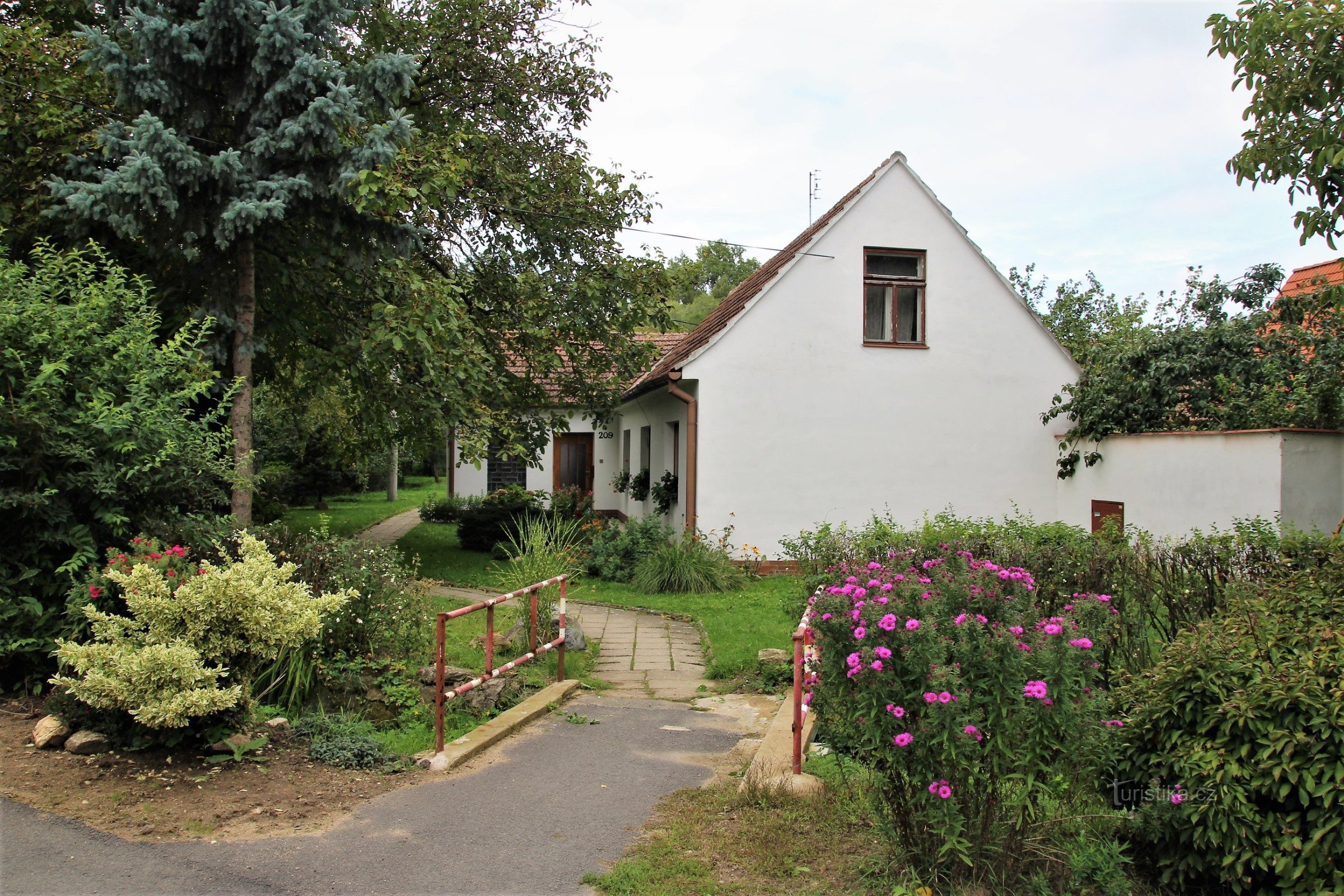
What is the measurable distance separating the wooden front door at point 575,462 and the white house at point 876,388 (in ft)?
33.9

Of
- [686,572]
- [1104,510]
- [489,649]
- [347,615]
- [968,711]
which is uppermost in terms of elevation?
[1104,510]

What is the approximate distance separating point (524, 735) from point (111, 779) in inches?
96.9

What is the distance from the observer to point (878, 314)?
1478cm

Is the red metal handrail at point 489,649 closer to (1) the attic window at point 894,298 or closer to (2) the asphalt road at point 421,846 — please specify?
(2) the asphalt road at point 421,846

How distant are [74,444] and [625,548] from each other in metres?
9.22

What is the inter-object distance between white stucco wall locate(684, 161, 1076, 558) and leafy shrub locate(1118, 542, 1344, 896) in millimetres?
10320

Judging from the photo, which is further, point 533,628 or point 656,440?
point 656,440

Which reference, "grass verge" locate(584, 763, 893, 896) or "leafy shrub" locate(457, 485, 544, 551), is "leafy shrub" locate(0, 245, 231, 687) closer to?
"grass verge" locate(584, 763, 893, 896)

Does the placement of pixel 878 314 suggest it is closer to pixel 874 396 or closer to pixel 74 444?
pixel 874 396

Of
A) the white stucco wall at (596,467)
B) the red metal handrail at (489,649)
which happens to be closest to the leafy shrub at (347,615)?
the red metal handrail at (489,649)

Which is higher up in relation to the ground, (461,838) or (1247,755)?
(1247,755)

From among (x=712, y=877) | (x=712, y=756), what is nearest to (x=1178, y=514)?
(x=712, y=756)

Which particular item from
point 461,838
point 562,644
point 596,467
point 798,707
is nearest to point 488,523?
point 596,467

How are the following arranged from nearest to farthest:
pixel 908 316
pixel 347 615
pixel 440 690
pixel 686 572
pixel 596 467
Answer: pixel 440 690, pixel 347 615, pixel 686 572, pixel 908 316, pixel 596 467
